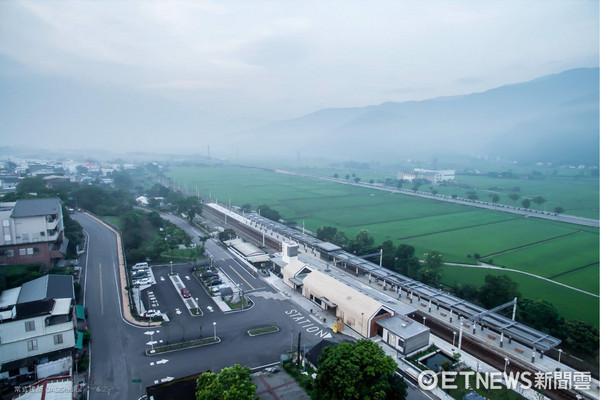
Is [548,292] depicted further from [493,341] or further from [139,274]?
[139,274]

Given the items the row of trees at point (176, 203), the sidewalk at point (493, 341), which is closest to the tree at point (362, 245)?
the sidewalk at point (493, 341)

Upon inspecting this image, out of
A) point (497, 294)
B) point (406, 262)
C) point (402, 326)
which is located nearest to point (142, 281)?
point (402, 326)

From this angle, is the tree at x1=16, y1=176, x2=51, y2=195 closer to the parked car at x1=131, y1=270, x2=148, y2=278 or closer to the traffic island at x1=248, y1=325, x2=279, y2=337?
the parked car at x1=131, y1=270, x2=148, y2=278

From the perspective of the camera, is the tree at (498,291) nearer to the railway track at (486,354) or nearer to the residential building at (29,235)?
the railway track at (486,354)

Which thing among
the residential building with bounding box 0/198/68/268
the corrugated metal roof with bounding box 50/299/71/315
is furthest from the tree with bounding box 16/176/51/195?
the corrugated metal roof with bounding box 50/299/71/315

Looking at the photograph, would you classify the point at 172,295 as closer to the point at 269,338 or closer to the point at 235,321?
the point at 235,321
